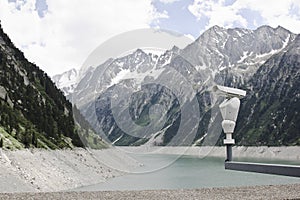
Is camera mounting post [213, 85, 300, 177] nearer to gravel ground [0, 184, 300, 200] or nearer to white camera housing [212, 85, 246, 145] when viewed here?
white camera housing [212, 85, 246, 145]

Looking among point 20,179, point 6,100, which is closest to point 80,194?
point 20,179

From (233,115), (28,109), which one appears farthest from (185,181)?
(233,115)

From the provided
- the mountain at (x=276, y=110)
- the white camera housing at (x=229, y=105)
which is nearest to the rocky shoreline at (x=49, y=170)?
the white camera housing at (x=229, y=105)

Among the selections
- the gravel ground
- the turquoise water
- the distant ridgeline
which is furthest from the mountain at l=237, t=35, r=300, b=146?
the gravel ground

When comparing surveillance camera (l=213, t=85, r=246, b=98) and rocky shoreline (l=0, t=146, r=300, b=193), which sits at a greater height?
surveillance camera (l=213, t=85, r=246, b=98)

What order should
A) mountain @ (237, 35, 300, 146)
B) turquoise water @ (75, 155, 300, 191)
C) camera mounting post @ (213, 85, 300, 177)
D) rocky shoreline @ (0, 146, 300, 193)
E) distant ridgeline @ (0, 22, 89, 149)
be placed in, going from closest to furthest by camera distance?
camera mounting post @ (213, 85, 300, 177)
rocky shoreline @ (0, 146, 300, 193)
turquoise water @ (75, 155, 300, 191)
distant ridgeline @ (0, 22, 89, 149)
mountain @ (237, 35, 300, 146)

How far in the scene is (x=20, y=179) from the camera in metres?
42.8

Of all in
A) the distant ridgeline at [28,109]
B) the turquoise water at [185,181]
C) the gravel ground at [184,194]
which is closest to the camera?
the gravel ground at [184,194]

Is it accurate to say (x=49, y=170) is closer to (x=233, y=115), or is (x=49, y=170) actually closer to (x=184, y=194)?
(x=184, y=194)

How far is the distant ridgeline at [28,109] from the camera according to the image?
199ft

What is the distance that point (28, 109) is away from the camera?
77.1 meters

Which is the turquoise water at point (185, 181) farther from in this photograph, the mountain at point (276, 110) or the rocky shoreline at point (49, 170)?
the mountain at point (276, 110)

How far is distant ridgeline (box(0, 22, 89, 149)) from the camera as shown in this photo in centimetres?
6062

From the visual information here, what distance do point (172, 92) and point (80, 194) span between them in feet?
37.1
